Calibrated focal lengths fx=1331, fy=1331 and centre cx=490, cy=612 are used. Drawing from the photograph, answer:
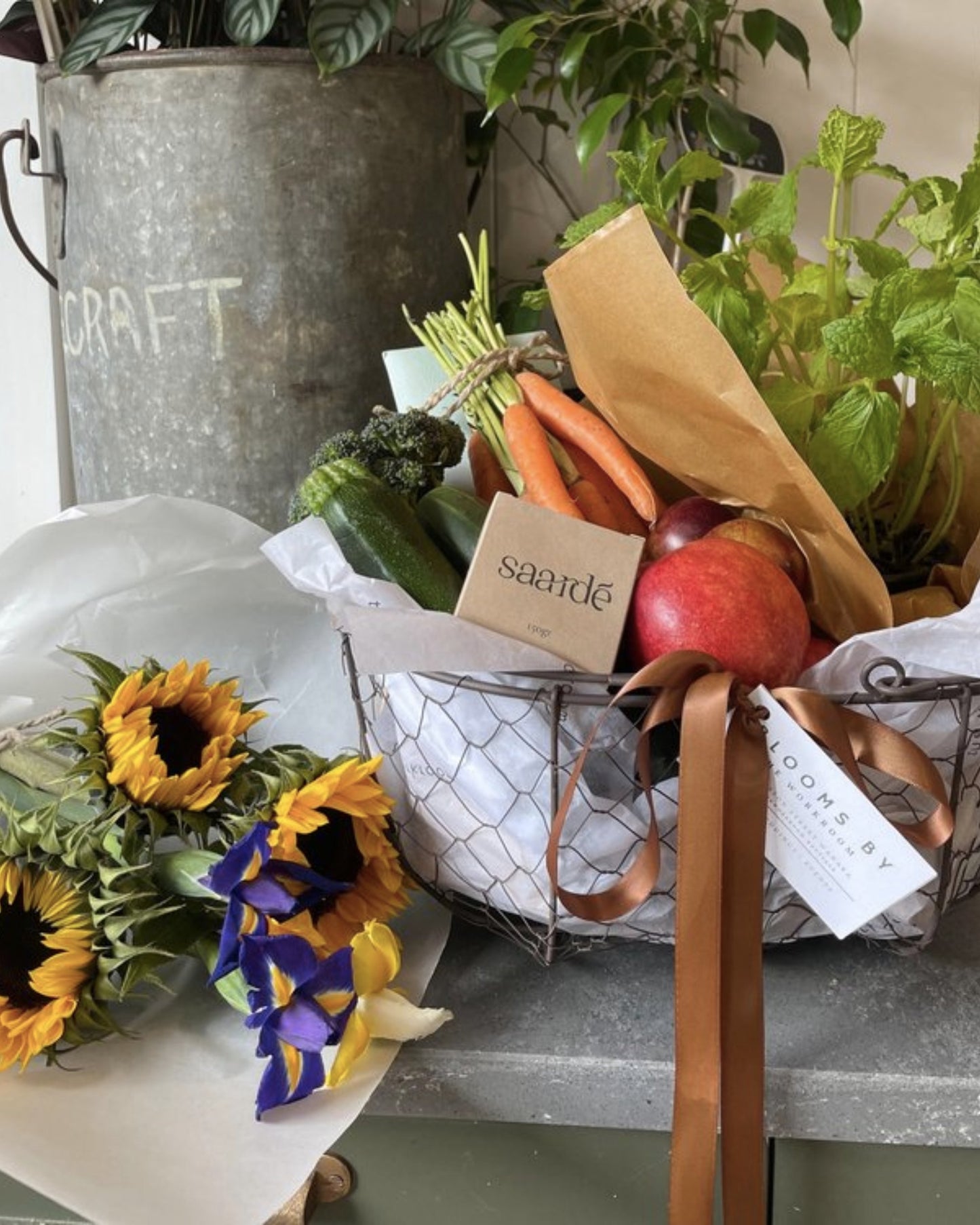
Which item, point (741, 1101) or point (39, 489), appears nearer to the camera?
point (741, 1101)

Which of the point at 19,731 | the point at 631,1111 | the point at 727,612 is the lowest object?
the point at 631,1111

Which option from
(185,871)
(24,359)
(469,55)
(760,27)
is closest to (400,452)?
(185,871)

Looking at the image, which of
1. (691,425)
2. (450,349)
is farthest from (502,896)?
(450,349)

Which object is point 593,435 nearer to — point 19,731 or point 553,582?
point 553,582

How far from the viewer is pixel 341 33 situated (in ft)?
2.93

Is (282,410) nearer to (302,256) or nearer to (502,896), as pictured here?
(302,256)

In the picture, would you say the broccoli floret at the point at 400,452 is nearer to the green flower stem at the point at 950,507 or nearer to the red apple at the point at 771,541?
the red apple at the point at 771,541

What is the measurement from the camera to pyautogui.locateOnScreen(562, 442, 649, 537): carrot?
78 centimetres

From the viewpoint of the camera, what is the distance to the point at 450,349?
86 cm

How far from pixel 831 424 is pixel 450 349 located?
11.7 inches

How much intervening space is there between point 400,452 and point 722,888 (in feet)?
1.03

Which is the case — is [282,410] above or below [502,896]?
above

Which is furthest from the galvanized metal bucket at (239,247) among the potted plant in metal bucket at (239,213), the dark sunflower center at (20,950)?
the dark sunflower center at (20,950)

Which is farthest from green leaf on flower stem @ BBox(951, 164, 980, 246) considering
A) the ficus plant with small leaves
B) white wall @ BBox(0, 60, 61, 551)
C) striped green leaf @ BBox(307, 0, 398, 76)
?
white wall @ BBox(0, 60, 61, 551)
